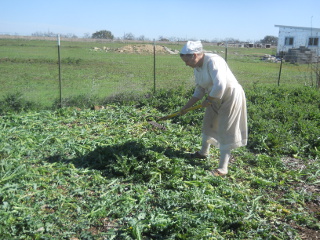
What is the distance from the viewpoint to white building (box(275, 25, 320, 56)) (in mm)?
31359

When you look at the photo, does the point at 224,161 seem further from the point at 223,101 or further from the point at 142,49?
the point at 142,49

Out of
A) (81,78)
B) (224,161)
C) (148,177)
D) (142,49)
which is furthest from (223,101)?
(142,49)

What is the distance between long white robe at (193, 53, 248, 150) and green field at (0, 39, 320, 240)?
554 millimetres

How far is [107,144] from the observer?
5.54 metres

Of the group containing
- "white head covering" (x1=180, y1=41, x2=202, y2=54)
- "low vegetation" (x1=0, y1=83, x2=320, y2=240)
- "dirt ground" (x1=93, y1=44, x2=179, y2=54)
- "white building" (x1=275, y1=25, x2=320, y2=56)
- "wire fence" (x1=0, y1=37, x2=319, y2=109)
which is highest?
"white building" (x1=275, y1=25, x2=320, y2=56)

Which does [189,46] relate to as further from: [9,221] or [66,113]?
[66,113]

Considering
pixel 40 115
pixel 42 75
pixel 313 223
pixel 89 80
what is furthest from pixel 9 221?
pixel 42 75

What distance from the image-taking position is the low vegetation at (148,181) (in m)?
3.36

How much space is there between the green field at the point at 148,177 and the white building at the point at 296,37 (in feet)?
87.1

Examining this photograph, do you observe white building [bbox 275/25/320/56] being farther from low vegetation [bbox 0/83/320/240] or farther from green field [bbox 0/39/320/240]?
low vegetation [bbox 0/83/320/240]

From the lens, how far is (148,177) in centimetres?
439

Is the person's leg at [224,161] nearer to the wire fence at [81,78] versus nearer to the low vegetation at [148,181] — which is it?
the low vegetation at [148,181]

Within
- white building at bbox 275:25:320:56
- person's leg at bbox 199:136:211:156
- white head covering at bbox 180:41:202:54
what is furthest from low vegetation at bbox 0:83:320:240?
white building at bbox 275:25:320:56

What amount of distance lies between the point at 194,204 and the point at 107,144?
2302mm
